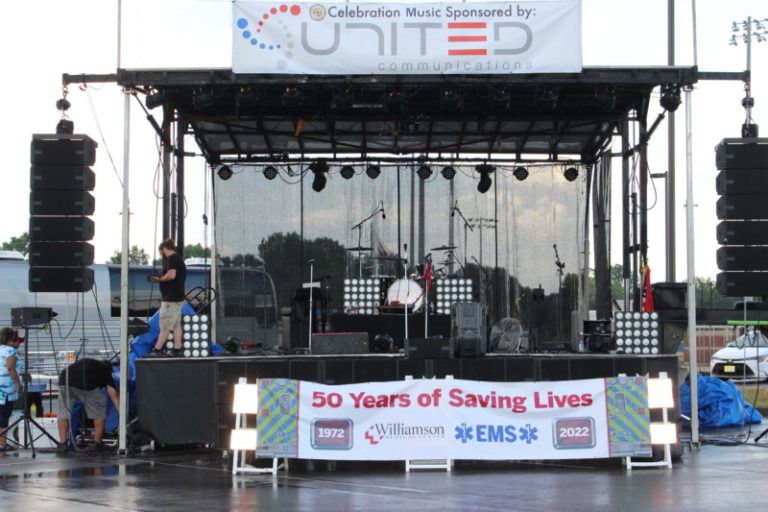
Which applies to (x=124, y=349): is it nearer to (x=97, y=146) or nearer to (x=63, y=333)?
(x=97, y=146)

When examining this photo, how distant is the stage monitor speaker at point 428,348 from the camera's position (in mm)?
12562

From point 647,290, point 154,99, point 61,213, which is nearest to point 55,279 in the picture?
point 61,213

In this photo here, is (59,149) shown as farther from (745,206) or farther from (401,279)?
(745,206)

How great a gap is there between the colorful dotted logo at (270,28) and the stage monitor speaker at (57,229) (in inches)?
132

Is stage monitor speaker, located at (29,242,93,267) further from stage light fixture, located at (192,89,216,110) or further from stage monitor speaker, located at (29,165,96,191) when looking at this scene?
stage light fixture, located at (192,89,216,110)

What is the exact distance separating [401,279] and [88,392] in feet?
22.0

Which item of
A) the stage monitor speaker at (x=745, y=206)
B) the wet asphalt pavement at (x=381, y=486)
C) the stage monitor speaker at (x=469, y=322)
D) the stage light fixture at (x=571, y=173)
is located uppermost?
the stage light fixture at (x=571, y=173)

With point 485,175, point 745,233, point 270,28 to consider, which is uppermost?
point 270,28

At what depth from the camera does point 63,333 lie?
82.4 feet

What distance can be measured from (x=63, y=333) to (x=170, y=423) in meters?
12.9

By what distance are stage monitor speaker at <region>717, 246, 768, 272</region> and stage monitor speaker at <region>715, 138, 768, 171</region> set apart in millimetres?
1106

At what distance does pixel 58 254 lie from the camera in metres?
13.2

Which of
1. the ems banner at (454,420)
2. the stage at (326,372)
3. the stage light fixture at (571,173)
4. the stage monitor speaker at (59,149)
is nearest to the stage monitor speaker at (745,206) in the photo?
the stage at (326,372)

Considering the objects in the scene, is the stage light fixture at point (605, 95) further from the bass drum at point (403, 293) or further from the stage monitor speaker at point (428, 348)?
the bass drum at point (403, 293)
